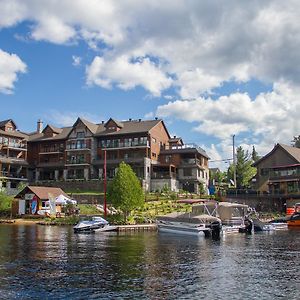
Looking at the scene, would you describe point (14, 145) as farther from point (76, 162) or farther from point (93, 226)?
point (93, 226)

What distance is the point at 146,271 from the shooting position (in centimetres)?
2634

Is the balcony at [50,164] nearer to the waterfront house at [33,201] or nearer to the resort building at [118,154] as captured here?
the resort building at [118,154]

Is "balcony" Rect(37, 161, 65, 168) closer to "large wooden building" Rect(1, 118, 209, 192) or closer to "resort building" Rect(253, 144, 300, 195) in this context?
"large wooden building" Rect(1, 118, 209, 192)

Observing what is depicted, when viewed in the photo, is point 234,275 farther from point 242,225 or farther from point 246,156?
point 246,156

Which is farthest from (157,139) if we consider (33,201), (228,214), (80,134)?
(228,214)

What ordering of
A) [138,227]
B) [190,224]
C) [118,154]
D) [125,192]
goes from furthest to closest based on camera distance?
1. [118,154]
2. [125,192]
3. [138,227]
4. [190,224]

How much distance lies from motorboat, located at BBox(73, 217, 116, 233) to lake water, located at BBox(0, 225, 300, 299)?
1588cm

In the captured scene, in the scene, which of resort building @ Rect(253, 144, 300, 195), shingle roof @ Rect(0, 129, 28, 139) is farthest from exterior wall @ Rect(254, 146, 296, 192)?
shingle roof @ Rect(0, 129, 28, 139)

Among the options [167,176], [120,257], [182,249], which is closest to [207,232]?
[182,249]

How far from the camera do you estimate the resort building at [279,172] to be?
89.9 metres

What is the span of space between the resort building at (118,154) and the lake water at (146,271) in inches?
2276

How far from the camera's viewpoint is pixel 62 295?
795 inches

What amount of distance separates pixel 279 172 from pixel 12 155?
220 ft

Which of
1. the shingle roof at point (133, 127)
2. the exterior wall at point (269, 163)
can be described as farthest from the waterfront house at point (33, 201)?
the exterior wall at point (269, 163)
